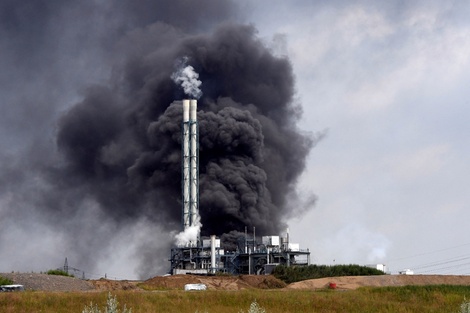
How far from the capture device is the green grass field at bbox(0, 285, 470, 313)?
47.8m

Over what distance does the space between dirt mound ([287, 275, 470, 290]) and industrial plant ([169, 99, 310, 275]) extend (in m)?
21.1

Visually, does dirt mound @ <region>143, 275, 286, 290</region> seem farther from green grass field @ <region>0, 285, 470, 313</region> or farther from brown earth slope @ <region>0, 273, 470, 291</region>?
green grass field @ <region>0, 285, 470, 313</region>

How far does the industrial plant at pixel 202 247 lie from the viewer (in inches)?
3878

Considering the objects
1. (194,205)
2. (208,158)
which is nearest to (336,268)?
(194,205)

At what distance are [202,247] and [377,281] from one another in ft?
114

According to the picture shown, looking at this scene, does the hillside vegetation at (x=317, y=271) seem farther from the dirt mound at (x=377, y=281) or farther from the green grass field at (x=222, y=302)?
the green grass field at (x=222, y=302)

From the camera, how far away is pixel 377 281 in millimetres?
73500

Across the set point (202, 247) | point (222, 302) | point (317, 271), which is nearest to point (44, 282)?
point (222, 302)

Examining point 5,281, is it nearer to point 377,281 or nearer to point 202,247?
point 377,281

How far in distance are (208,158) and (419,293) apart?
199ft

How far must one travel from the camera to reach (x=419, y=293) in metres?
58.8

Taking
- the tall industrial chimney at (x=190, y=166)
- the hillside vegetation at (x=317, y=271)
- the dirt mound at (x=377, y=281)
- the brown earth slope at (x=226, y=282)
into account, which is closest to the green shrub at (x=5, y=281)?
the brown earth slope at (x=226, y=282)

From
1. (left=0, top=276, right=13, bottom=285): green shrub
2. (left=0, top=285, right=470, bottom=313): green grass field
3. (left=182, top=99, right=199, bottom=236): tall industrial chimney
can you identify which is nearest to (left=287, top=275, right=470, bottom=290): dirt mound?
(left=0, top=285, right=470, bottom=313): green grass field

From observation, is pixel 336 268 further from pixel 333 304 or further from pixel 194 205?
pixel 333 304
